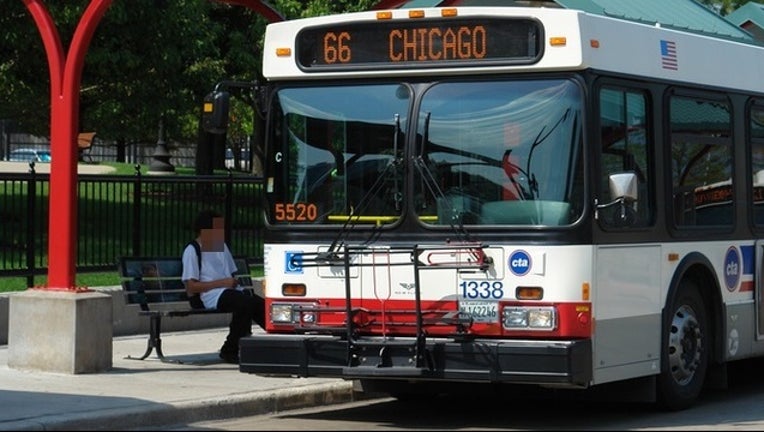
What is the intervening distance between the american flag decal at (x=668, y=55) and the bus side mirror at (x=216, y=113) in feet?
11.5

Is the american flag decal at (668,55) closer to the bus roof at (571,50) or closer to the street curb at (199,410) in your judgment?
the bus roof at (571,50)

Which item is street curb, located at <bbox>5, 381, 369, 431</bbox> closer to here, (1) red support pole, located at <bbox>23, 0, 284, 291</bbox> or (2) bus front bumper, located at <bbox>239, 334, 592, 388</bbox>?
(2) bus front bumper, located at <bbox>239, 334, 592, 388</bbox>

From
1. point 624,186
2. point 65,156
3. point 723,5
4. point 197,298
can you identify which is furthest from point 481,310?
point 723,5

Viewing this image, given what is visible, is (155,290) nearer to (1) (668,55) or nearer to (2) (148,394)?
(2) (148,394)

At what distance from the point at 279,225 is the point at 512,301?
6.80 ft

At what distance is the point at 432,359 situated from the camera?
10.9 m

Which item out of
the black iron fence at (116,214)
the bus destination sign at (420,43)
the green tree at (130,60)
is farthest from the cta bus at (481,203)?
the green tree at (130,60)

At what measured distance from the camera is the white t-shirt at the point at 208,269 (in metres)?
14.3

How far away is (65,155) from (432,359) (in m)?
4.32

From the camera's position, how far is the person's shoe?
47.1ft

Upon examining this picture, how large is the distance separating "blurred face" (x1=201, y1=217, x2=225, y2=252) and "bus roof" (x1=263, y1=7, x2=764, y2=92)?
109 inches

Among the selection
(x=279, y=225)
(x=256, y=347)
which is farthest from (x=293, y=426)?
(x=279, y=225)

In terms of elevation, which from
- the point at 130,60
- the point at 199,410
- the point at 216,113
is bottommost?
the point at 199,410

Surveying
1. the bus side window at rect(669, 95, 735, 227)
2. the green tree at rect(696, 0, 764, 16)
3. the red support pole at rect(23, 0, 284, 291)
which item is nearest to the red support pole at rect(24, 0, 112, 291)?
the red support pole at rect(23, 0, 284, 291)
